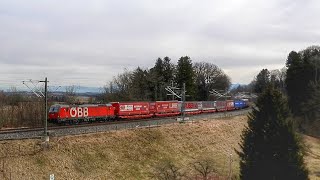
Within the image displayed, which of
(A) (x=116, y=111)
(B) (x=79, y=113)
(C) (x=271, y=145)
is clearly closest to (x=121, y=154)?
(B) (x=79, y=113)

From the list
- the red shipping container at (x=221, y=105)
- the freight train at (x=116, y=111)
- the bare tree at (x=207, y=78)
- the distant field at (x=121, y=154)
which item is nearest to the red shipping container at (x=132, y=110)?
the freight train at (x=116, y=111)

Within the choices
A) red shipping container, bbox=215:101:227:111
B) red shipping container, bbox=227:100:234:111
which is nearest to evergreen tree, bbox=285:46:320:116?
red shipping container, bbox=227:100:234:111

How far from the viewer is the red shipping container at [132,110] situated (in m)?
Answer: 66.2

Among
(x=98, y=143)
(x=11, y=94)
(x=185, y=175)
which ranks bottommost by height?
(x=185, y=175)

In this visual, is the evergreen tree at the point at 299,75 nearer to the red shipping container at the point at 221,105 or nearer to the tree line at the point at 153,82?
the red shipping container at the point at 221,105

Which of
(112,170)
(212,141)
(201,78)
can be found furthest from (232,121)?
(201,78)

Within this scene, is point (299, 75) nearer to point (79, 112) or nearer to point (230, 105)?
point (230, 105)

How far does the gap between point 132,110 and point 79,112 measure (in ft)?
44.8

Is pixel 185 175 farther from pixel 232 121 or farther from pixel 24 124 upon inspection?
pixel 232 121

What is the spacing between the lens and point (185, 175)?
4241 centimetres

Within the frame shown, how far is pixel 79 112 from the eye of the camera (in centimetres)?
5712

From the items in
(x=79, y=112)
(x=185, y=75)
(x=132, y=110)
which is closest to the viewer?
(x=79, y=112)

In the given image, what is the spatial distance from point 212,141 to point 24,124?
95.2 ft

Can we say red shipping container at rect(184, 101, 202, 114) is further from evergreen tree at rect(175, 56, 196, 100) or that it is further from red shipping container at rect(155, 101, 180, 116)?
evergreen tree at rect(175, 56, 196, 100)
